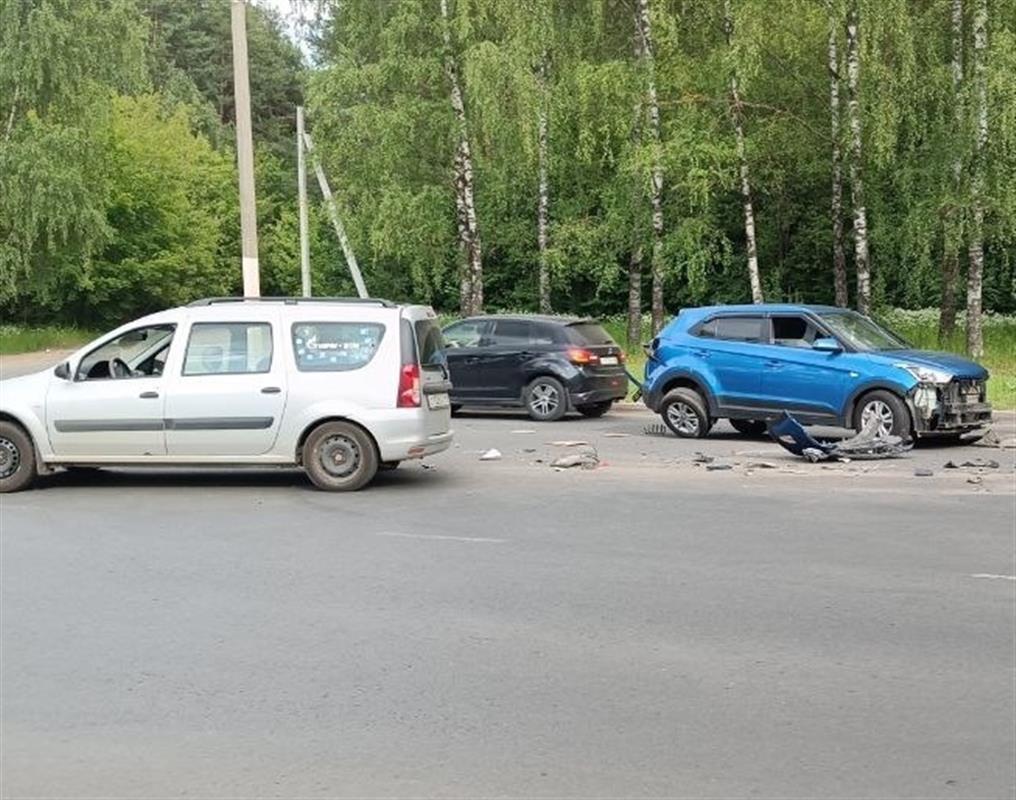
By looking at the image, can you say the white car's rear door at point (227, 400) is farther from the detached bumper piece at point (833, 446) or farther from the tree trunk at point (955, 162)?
the tree trunk at point (955, 162)

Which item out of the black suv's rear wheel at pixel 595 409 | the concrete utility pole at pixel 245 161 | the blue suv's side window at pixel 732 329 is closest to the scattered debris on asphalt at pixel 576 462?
the blue suv's side window at pixel 732 329

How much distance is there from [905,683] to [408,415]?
22.6 ft

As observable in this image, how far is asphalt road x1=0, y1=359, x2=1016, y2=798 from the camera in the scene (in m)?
4.80

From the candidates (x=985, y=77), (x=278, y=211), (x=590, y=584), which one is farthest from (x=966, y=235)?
(x=278, y=211)

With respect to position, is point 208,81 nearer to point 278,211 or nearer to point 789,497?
point 278,211

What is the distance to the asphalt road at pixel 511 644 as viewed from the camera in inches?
189

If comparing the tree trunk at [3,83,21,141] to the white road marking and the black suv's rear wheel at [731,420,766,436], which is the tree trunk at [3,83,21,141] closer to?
the black suv's rear wheel at [731,420,766,436]

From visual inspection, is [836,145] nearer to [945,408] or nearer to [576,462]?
[945,408]

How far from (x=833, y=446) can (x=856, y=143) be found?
42.9ft

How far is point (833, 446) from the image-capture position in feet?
47.1

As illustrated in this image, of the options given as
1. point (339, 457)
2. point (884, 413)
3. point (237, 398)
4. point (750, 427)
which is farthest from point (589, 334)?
point (237, 398)

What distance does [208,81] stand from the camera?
8594cm

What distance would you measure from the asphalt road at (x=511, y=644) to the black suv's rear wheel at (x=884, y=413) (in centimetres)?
294

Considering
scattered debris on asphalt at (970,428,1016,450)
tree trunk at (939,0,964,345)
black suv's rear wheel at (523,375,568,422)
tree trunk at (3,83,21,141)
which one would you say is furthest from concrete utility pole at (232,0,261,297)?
tree trunk at (3,83,21,141)
